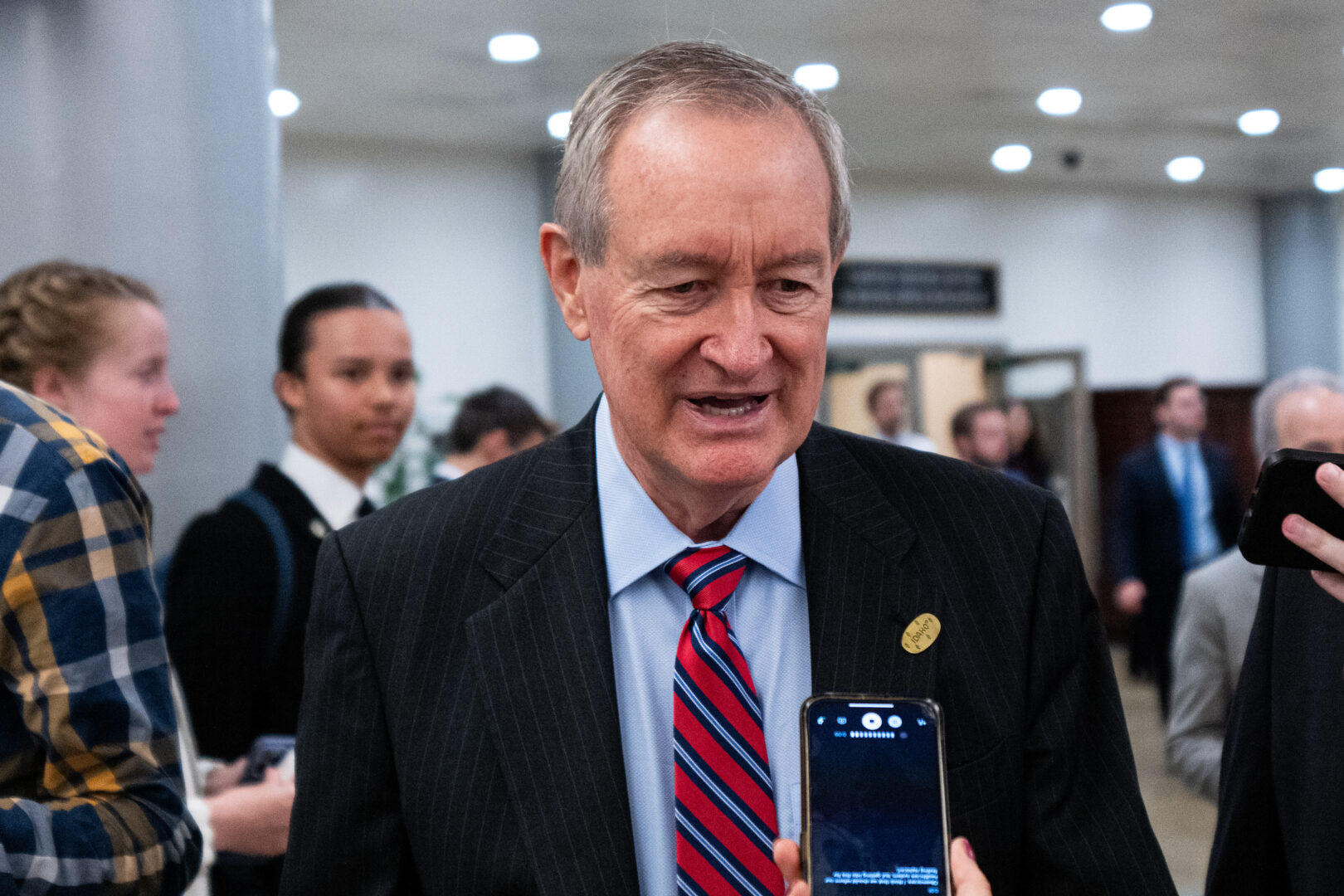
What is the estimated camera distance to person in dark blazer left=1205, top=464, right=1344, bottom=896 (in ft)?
4.93

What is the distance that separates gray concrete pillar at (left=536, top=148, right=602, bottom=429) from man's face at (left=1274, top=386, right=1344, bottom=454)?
5.96m

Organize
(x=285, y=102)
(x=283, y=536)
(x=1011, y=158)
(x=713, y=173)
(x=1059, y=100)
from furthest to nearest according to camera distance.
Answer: (x=1011, y=158)
(x=1059, y=100)
(x=285, y=102)
(x=283, y=536)
(x=713, y=173)

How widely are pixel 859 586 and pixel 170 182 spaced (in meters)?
2.56

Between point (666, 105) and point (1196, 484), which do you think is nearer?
point (666, 105)

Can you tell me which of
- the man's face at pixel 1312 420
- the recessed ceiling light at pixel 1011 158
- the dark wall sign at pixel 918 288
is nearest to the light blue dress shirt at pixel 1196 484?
the man's face at pixel 1312 420

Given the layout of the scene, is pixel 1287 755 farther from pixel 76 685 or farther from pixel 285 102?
pixel 285 102

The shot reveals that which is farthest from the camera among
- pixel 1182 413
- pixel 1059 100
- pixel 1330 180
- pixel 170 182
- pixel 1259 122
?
pixel 1330 180

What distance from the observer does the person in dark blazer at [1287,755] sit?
1.50 m

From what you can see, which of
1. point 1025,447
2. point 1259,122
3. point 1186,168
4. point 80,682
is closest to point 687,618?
point 80,682

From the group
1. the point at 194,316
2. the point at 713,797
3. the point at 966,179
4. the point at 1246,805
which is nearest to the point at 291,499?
the point at 194,316

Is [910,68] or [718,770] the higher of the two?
[910,68]

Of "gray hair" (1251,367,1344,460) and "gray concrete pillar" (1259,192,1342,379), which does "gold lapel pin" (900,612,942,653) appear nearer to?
"gray hair" (1251,367,1344,460)

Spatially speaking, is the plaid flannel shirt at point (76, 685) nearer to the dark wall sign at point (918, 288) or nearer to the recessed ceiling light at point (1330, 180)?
the dark wall sign at point (918, 288)

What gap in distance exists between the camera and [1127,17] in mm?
6414
